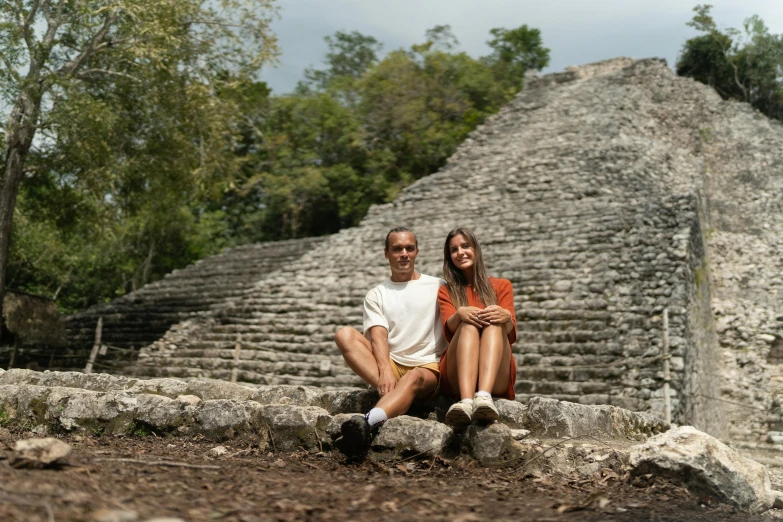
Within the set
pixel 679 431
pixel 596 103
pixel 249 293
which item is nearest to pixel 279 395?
pixel 679 431

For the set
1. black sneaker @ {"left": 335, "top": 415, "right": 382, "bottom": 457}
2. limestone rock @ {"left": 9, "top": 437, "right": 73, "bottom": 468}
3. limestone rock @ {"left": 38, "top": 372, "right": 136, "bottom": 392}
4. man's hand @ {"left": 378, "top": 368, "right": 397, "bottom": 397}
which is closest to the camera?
limestone rock @ {"left": 9, "top": 437, "right": 73, "bottom": 468}

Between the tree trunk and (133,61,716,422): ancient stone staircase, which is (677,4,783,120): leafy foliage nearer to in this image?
(133,61,716,422): ancient stone staircase

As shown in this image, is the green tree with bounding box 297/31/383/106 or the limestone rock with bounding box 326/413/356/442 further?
the green tree with bounding box 297/31/383/106

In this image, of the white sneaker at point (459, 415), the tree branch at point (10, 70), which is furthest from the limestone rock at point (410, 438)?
the tree branch at point (10, 70)

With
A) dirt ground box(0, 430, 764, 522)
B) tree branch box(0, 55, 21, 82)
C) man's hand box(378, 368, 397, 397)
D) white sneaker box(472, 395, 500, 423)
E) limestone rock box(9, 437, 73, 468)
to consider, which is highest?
tree branch box(0, 55, 21, 82)

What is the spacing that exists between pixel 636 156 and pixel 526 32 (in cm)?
1603

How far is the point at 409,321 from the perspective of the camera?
3672 mm

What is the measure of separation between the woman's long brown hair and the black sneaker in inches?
35.0

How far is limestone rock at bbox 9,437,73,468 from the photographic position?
250cm

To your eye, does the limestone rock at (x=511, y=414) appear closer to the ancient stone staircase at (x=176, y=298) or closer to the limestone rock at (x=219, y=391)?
the limestone rock at (x=219, y=391)

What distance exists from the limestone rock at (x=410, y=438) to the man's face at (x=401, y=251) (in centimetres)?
92

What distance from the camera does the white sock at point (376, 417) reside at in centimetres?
305

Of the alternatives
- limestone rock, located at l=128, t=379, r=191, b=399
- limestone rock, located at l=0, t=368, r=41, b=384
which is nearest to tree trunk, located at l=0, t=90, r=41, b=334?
limestone rock, located at l=0, t=368, r=41, b=384

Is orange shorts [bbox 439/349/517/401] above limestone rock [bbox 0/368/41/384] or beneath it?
above
